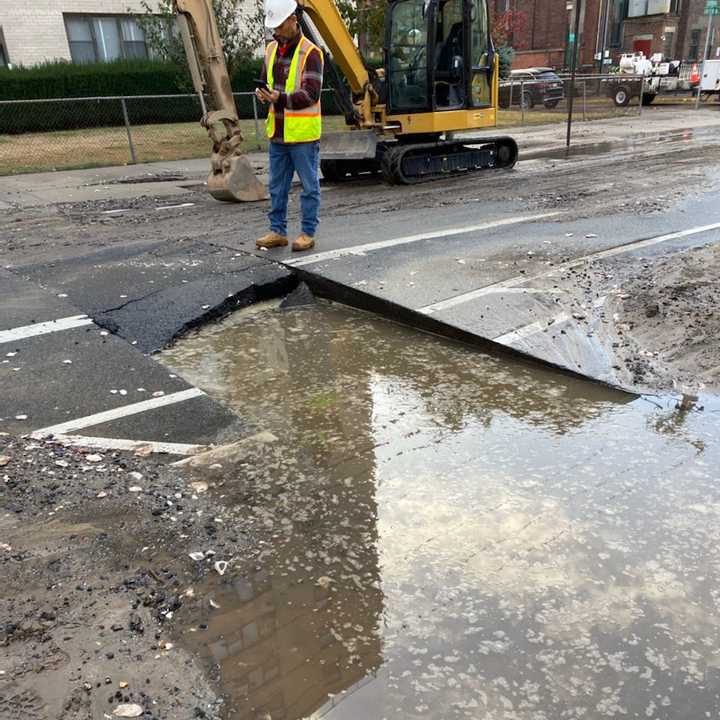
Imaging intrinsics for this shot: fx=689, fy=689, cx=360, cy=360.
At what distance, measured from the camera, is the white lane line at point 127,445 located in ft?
11.4

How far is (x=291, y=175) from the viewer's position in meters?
6.77

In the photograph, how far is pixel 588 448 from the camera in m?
3.52

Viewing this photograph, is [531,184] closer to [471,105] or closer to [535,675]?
[471,105]

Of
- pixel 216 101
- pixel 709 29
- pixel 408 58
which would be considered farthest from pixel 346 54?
pixel 709 29

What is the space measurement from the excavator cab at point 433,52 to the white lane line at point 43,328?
8086 millimetres

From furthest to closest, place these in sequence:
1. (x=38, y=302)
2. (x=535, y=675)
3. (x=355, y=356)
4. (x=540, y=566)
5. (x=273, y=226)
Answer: (x=273, y=226) < (x=38, y=302) < (x=355, y=356) < (x=540, y=566) < (x=535, y=675)

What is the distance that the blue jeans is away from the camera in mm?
6547

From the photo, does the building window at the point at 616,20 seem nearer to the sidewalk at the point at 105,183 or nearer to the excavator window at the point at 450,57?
the sidewalk at the point at 105,183

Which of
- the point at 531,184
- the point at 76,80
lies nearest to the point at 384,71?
the point at 531,184

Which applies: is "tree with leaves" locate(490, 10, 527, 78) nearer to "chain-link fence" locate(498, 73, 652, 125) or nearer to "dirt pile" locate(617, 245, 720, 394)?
"chain-link fence" locate(498, 73, 652, 125)

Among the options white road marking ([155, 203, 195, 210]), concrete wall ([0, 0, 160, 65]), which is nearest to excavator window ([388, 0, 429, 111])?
white road marking ([155, 203, 195, 210])

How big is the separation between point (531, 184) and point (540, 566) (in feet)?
30.3

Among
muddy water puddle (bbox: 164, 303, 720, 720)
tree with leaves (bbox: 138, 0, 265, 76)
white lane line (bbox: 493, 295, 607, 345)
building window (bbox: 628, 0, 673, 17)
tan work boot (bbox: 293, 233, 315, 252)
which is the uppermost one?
building window (bbox: 628, 0, 673, 17)

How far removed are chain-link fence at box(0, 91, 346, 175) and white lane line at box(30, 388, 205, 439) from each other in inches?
480
